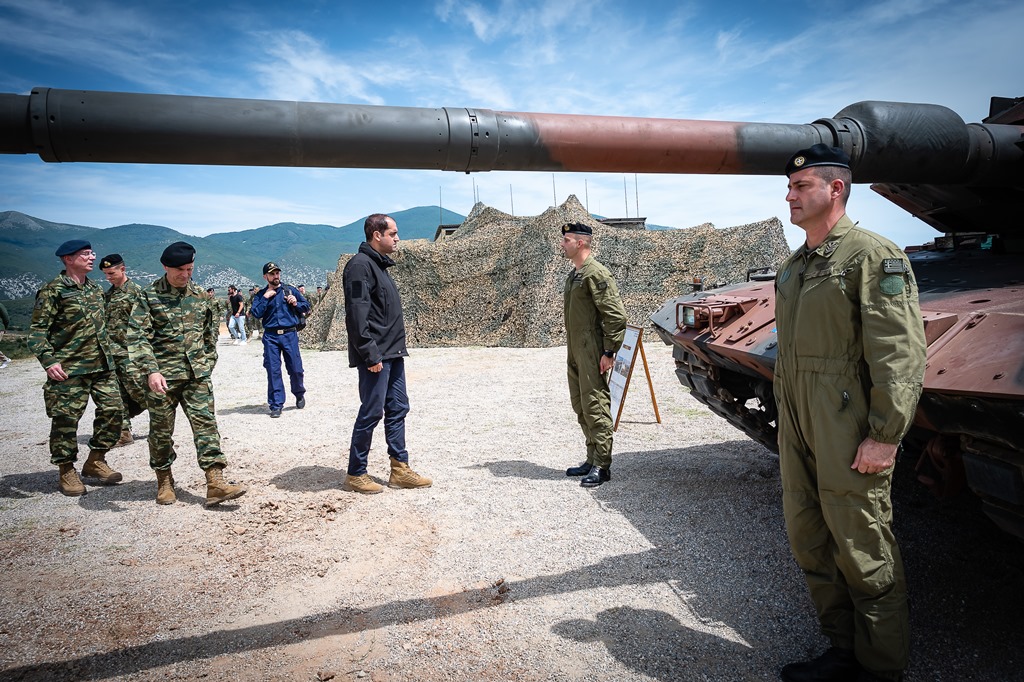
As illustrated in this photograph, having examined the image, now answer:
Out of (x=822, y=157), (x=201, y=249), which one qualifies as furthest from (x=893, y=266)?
(x=201, y=249)

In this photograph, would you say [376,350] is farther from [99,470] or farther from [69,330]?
[99,470]

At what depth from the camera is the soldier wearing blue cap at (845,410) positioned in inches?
82.3

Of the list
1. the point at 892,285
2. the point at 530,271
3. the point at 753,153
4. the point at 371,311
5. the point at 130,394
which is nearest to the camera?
the point at 892,285

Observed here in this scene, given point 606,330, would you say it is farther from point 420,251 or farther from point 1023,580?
point 420,251

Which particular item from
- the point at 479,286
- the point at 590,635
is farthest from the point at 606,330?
the point at 479,286

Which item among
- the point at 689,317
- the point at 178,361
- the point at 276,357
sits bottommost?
the point at 276,357

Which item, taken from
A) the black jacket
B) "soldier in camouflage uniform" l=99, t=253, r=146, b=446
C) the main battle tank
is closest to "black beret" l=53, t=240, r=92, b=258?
"soldier in camouflage uniform" l=99, t=253, r=146, b=446

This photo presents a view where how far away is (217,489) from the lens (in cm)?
445

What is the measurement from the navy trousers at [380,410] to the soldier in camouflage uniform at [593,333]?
1.30m

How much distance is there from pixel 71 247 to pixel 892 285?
17.7ft

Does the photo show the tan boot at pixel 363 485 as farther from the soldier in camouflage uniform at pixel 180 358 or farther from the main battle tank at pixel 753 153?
the main battle tank at pixel 753 153

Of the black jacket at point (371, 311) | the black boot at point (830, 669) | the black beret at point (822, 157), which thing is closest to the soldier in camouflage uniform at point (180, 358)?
the black jacket at point (371, 311)

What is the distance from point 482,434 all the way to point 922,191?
13.8 ft

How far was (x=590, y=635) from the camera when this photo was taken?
274 cm
